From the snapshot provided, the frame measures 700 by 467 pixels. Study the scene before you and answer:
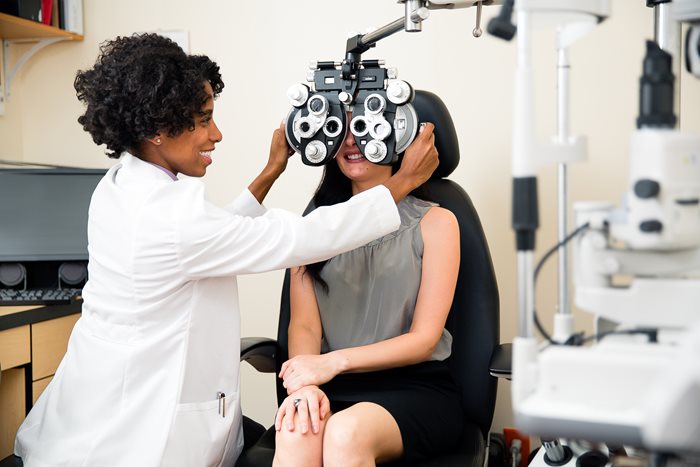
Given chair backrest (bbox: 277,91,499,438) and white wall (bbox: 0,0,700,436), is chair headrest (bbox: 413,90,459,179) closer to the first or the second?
chair backrest (bbox: 277,91,499,438)

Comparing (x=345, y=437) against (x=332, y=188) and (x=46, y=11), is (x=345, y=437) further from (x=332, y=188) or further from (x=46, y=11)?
(x=46, y=11)

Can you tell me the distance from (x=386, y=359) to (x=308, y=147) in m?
0.48

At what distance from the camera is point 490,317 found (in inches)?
69.9

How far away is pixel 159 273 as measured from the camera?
4.87 feet

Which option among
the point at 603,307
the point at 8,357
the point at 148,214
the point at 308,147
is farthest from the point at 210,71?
the point at 603,307

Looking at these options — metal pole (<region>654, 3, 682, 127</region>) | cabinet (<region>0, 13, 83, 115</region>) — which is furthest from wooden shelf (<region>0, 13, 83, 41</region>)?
metal pole (<region>654, 3, 682, 127</region>)

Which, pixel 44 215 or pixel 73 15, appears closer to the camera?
pixel 44 215

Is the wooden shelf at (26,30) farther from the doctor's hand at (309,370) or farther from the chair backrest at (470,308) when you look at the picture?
the doctor's hand at (309,370)

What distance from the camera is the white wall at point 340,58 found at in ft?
7.22

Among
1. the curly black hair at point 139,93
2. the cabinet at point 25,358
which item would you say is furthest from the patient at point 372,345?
the cabinet at point 25,358

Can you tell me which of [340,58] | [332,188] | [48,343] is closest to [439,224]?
[332,188]

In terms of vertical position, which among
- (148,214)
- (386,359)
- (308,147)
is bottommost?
(386,359)

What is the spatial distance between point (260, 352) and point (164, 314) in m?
0.34

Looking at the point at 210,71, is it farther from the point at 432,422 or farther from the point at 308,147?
the point at 432,422
